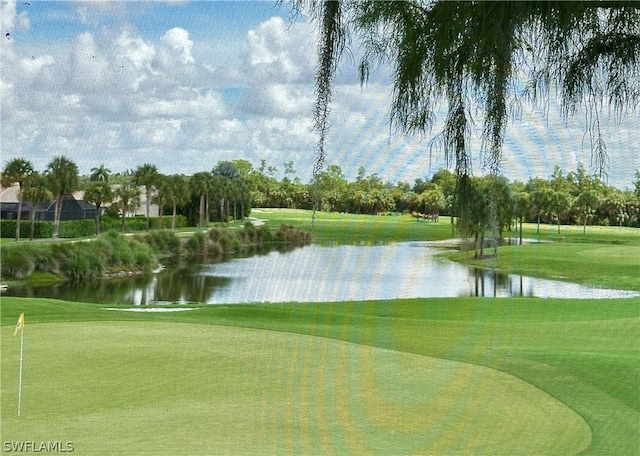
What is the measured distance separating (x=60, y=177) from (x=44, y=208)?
6.81 m

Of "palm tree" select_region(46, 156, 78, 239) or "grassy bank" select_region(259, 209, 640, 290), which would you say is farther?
"palm tree" select_region(46, 156, 78, 239)

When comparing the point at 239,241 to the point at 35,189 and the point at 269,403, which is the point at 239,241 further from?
the point at 269,403

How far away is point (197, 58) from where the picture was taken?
403cm

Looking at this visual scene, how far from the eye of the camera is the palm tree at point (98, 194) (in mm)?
45438

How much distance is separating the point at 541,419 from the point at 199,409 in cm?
237

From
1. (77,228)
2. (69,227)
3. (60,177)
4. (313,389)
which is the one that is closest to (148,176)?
(77,228)

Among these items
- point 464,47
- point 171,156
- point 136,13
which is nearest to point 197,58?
point 136,13

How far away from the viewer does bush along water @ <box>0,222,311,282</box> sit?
28266mm

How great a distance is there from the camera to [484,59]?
2.47 meters

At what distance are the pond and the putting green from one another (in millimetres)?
15528

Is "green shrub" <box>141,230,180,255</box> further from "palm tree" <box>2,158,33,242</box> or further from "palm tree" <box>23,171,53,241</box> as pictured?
"palm tree" <box>23,171,53,241</box>

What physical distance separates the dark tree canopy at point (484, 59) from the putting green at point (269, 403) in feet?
8.03

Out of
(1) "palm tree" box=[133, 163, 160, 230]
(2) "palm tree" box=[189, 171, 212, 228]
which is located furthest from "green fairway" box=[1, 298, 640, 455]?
(1) "palm tree" box=[133, 163, 160, 230]

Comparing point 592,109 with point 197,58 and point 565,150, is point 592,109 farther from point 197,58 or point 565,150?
point 197,58
